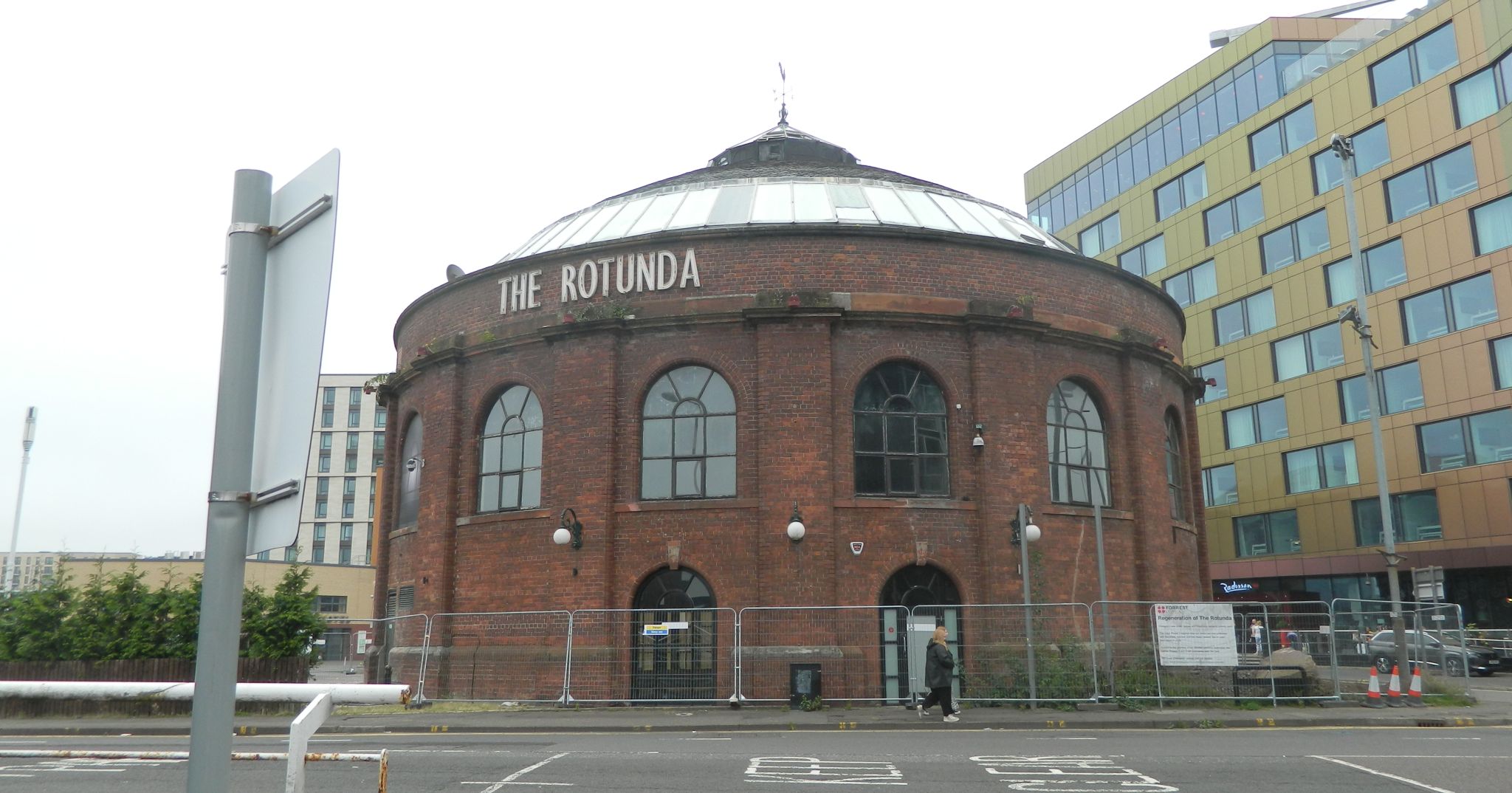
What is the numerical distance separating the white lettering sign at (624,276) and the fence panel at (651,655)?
619 centimetres

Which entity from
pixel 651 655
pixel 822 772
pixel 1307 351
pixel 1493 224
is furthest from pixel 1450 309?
pixel 822 772

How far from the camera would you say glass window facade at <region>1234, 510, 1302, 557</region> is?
152 feet

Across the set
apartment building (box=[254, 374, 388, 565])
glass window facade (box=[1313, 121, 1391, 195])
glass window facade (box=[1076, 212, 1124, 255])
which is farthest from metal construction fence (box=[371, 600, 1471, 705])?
apartment building (box=[254, 374, 388, 565])

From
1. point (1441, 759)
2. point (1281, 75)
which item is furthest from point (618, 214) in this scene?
point (1281, 75)

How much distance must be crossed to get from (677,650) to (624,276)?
729cm

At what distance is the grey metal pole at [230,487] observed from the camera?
2906 mm

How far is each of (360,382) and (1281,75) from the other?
83.8m

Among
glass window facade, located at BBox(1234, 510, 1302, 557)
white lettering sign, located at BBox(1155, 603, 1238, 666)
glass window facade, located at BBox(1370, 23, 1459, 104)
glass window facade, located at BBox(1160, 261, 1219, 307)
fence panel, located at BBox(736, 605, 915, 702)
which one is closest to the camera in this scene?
white lettering sign, located at BBox(1155, 603, 1238, 666)

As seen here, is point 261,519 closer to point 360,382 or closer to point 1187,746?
point 1187,746

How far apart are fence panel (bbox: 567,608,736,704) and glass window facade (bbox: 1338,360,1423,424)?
102 feet

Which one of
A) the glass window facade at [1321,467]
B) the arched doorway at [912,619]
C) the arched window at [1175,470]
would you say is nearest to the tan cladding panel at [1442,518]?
the glass window facade at [1321,467]

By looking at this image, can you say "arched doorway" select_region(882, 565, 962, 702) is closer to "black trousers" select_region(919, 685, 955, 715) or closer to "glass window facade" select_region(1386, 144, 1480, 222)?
"black trousers" select_region(919, 685, 955, 715)

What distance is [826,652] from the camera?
1992 centimetres

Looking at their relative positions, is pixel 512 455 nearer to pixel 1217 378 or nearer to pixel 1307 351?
pixel 1307 351
